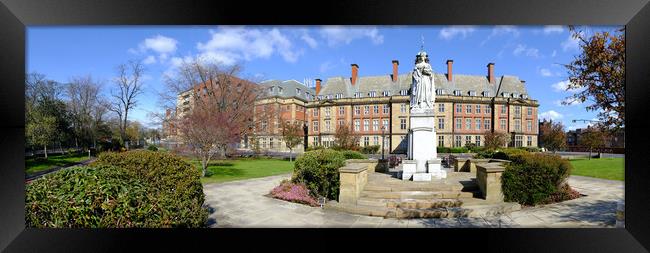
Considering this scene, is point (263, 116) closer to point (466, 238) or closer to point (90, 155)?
point (90, 155)

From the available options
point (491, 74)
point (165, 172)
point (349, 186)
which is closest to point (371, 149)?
point (491, 74)

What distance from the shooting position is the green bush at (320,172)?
6801mm

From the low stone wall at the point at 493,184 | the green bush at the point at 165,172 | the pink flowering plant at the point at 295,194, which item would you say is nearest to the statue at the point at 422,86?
the low stone wall at the point at 493,184

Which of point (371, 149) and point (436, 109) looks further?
point (371, 149)

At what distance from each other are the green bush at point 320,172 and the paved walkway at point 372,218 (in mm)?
965

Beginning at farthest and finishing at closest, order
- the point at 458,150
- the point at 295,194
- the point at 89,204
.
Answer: the point at 458,150
the point at 295,194
the point at 89,204

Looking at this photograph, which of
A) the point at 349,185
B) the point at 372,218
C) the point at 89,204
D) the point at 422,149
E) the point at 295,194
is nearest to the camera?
the point at 89,204

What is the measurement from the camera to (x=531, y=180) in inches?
237

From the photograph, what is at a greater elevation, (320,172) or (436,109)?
(436,109)

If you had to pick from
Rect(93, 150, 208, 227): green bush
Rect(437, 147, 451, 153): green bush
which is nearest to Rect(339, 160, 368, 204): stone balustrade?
Rect(93, 150, 208, 227): green bush
